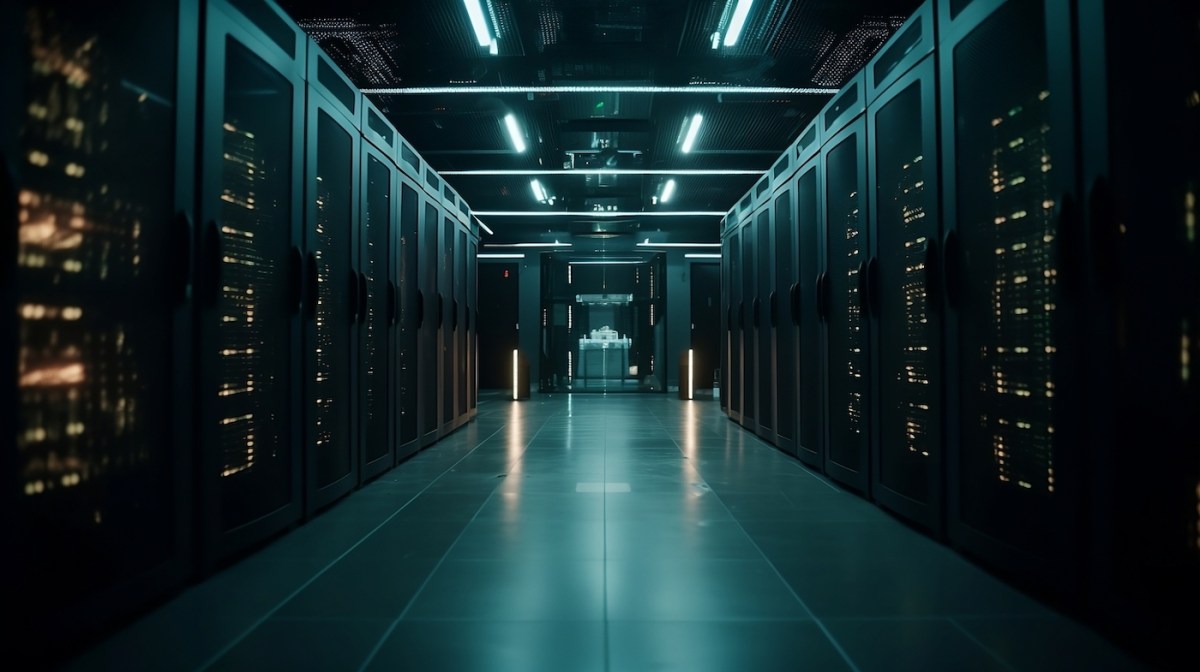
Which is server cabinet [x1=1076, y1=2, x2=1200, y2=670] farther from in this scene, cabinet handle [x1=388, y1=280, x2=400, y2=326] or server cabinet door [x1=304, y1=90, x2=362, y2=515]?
cabinet handle [x1=388, y1=280, x2=400, y2=326]

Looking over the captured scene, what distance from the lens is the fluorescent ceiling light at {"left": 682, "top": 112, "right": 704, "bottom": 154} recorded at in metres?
6.17

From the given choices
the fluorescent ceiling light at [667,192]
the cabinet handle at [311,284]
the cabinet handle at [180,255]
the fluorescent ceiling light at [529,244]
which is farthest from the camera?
the fluorescent ceiling light at [529,244]

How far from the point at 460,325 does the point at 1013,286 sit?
5.47m

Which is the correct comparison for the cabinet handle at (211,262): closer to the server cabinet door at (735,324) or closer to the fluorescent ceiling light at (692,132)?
the fluorescent ceiling light at (692,132)

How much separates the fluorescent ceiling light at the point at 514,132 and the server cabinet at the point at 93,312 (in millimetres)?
4229

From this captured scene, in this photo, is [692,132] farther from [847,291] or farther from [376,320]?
[376,320]

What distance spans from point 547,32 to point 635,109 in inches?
61.1

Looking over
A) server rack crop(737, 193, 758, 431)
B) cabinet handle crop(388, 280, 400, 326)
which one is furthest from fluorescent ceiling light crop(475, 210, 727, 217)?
cabinet handle crop(388, 280, 400, 326)

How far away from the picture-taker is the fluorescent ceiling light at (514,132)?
20.1 feet

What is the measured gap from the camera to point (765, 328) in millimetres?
5480

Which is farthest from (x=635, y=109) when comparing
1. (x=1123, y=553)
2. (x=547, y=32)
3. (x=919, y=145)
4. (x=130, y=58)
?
(x=1123, y=553)

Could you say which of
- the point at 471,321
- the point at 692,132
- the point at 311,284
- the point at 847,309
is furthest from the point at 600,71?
the point at 471,321

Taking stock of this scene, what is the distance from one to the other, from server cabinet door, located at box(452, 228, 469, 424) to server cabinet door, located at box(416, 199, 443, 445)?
74 centimetres

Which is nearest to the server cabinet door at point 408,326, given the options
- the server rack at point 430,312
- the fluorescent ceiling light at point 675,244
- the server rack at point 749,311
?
the server rack at point 430,312
